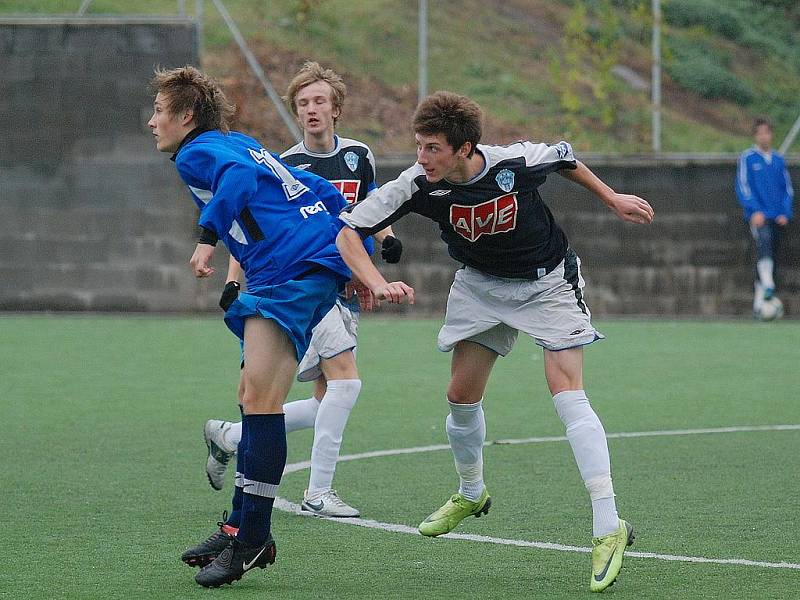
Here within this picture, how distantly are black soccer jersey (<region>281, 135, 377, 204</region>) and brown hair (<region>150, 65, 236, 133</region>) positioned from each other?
1.61 meters

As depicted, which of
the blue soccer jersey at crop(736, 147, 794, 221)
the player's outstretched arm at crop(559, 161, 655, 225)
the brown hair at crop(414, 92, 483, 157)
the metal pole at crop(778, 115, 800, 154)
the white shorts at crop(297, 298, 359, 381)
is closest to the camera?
the brown hair at crop(414, 92, 483, 157)

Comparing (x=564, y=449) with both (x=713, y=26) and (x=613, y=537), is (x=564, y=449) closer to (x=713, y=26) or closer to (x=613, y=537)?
(x=613, y=537)

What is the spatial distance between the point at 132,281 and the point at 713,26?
7.74 m

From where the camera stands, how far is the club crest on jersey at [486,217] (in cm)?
549

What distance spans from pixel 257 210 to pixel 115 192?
40.4ft

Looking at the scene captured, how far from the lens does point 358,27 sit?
17.9m

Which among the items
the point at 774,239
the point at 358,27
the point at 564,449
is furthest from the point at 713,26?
the point at 564,449

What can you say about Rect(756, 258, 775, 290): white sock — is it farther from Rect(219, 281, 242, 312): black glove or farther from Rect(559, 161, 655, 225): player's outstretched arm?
Rect(219, 281, 242, 312): black glove

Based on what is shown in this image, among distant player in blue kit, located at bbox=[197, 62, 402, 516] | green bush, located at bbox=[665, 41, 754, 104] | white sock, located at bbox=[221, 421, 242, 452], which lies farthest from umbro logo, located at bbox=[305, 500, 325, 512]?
green bush, located at bbox=[665, 41, 754, 104]

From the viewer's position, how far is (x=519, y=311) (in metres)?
5.71

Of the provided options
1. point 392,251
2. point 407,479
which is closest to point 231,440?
point 407,479

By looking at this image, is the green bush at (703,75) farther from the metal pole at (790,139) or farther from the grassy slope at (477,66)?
the metal pole at (790,139)

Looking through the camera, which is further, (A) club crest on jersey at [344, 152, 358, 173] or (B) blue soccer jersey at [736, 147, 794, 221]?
(B) blue soccer jersey at [736, 147, 794, 221]

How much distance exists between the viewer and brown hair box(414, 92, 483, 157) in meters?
5.32
